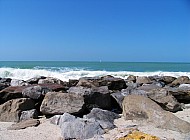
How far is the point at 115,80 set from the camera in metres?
9.30

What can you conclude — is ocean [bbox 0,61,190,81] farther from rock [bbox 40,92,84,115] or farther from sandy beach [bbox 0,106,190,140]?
sandy beach [bbox 0,106,190,140]

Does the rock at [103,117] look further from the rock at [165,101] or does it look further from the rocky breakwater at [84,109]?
the rock at [165,101]

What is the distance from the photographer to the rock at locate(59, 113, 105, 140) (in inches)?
177

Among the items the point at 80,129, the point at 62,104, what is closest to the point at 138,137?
the point at 80,129

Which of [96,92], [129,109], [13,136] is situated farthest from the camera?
[96,92]

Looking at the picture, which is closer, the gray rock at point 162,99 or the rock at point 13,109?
the rock at point 13,109

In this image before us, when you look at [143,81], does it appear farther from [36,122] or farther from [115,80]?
[36,122]

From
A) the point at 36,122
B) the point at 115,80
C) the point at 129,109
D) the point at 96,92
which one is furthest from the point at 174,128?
the point at 115,80

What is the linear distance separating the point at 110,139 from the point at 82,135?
19.2 inches

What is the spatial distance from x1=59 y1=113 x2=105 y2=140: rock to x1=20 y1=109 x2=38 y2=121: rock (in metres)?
1.30

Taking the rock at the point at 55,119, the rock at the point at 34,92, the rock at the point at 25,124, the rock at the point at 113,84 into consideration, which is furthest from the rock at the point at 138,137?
the rock at the point at 113,84

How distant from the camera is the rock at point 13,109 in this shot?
19.1ft

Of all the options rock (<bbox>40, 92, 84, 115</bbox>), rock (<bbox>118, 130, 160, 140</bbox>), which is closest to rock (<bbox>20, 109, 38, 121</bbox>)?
rock (<bbox>40, 92, 84, 115</bbox>)

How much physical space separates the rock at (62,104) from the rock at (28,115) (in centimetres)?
19
